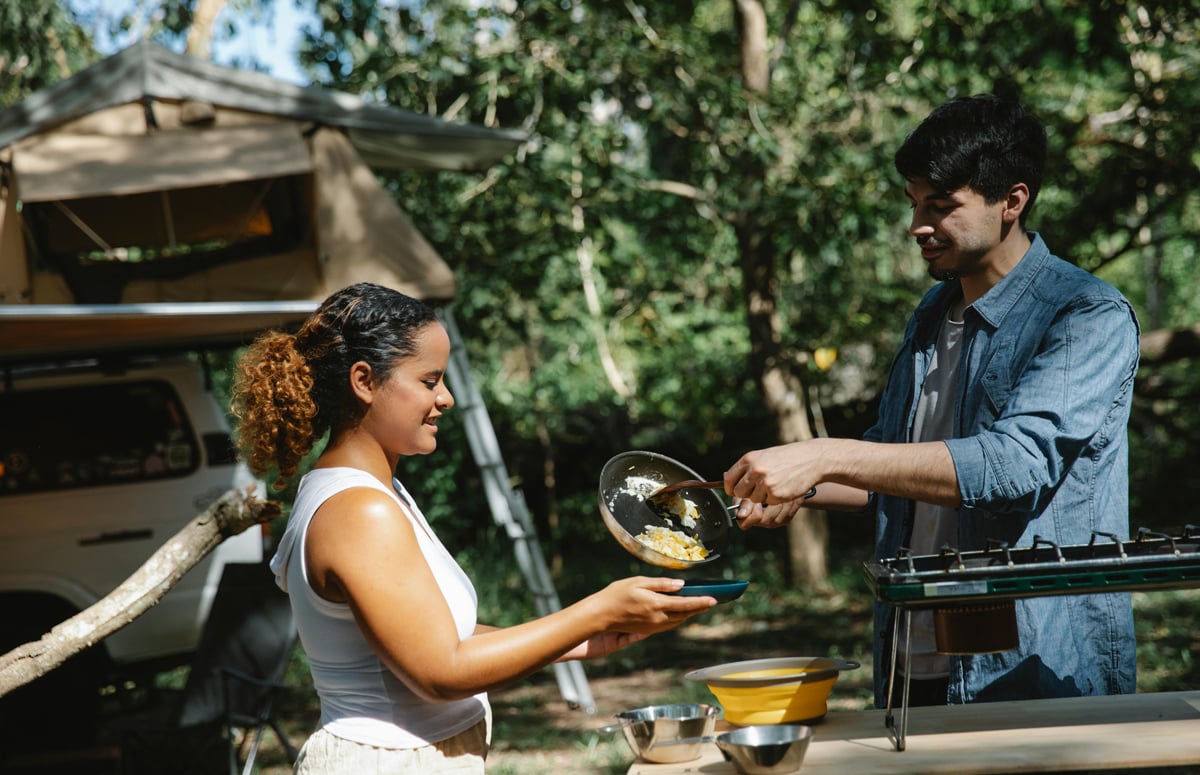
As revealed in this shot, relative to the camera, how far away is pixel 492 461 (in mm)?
6496

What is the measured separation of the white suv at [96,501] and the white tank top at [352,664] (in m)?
4.29

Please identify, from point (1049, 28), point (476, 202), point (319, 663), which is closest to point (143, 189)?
point (476, 202)

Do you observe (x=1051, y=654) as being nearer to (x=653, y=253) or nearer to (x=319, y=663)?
(x=319, y=663)

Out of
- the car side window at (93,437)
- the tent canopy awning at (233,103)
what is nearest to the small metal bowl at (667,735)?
the car side window at (93,437)

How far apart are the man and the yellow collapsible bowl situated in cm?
32

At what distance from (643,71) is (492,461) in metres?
3.22

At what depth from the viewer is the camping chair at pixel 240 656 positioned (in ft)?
17.7

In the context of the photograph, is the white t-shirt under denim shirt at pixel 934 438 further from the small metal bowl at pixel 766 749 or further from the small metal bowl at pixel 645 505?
the small metal bowl at pixel 766 749

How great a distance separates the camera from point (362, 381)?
2.11 meters

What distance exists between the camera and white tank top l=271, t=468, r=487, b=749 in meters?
1.98

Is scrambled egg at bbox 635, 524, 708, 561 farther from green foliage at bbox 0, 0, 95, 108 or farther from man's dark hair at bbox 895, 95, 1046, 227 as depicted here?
green foliage at bbox 0, 0, 95, 108

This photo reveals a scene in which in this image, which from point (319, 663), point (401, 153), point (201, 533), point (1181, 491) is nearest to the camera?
point (319, 663)

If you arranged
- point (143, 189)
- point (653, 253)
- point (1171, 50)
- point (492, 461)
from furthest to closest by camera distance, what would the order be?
point (653, 253) → point (1171, 50) → point (492, 461) → point (143, 189)

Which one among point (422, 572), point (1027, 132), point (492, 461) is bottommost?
point (492, 461)
